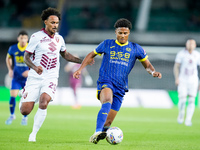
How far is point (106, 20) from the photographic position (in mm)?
32156

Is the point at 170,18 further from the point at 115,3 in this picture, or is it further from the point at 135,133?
the point at 135,133

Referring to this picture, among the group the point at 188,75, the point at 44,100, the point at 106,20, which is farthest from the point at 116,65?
the point at 106,20

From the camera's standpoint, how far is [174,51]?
2366 centimetres

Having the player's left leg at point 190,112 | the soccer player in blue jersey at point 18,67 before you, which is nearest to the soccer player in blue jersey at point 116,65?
the soccer player in blue jersey at point 18,67

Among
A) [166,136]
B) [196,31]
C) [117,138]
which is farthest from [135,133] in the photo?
[196,31]

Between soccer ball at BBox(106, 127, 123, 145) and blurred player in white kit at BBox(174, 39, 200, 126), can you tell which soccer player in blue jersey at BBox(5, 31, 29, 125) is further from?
soccer ball at BBox(106, 127, 123, 145)

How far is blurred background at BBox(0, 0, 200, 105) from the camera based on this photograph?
3033 cm

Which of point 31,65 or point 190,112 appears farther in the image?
point 190,112

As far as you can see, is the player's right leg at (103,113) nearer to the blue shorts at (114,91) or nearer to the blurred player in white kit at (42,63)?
the blue shorts at (114,91)

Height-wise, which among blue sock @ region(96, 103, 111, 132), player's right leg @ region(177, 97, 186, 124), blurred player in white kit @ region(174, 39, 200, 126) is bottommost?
player's right leg @ region(177, 97, 186, 124)

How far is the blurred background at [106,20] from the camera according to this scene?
3033 cm

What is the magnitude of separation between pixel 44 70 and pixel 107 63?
116 cm

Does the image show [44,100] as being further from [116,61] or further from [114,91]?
[116,61]

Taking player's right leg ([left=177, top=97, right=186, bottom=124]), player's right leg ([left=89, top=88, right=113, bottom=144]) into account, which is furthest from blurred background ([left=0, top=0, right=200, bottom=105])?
player's right leg ([left=89, top=88, right=113, bottom=144])
